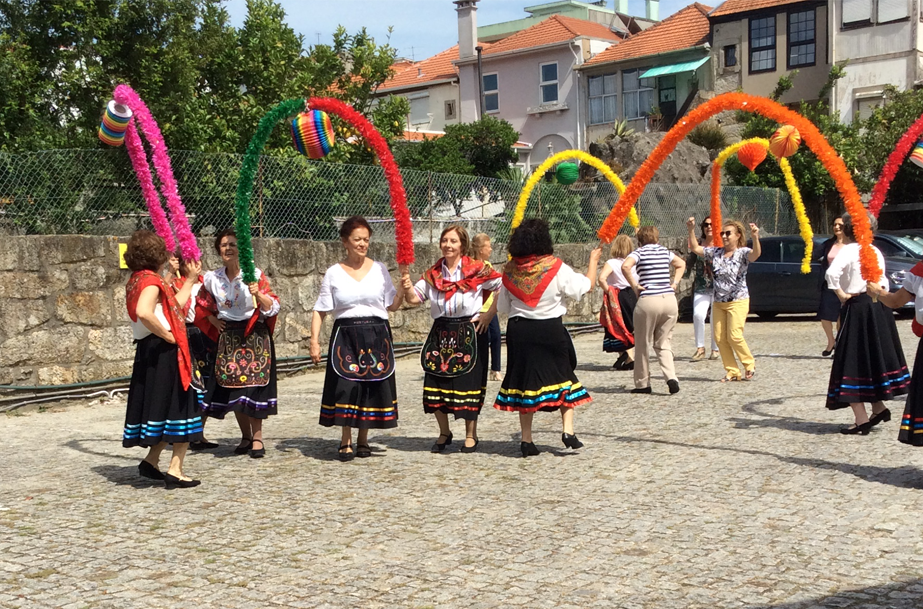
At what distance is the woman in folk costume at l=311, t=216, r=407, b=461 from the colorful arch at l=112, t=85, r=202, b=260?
1059 mm

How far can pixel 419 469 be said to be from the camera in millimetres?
7371

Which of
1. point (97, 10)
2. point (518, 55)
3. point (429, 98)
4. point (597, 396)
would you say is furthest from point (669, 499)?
point (429, 98)

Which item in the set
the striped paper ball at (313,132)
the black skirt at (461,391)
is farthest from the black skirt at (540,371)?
the striped paper ball at (313,132)

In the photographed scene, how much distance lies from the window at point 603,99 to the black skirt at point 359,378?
3677 cm

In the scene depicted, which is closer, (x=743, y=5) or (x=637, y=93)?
(x=743, y=5)

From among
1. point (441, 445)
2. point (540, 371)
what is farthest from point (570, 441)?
point (441, 445)

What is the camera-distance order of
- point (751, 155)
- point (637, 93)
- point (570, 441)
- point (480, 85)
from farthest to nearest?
point (480, 85), point (637, 93), point (751, 155), point (570, 441)

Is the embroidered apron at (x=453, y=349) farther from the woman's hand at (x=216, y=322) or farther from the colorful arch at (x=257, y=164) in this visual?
the woman's hand at (x=216, y=322)

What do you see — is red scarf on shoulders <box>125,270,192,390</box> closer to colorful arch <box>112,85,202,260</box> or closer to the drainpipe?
colorful arch <box>112,85,202,260</box>

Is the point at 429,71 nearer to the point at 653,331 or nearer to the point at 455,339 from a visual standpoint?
the point at 653,331

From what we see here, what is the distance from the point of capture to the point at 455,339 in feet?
26.2

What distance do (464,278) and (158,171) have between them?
2522 millimetres

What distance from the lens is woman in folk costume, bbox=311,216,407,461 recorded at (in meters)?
7.72

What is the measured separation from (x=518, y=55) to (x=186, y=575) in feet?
139
